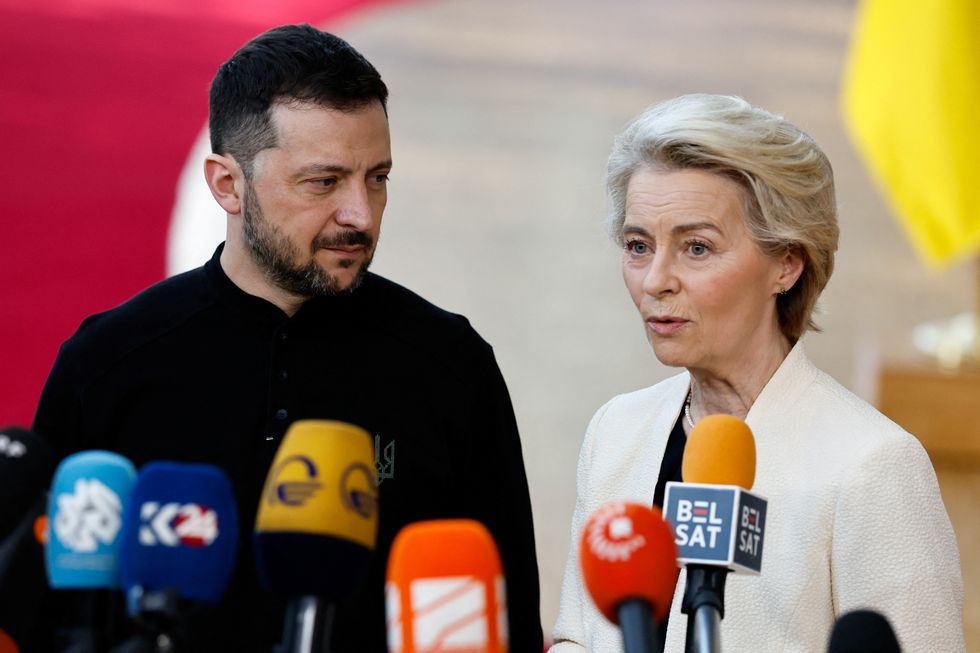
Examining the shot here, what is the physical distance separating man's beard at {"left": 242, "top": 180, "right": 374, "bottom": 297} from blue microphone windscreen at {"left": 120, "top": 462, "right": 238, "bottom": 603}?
0.77m

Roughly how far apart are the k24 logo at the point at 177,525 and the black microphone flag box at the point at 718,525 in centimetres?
39

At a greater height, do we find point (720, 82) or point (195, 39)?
point (720, 82)

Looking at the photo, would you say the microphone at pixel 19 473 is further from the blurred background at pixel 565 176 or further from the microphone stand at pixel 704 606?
the blurred background at pixel 565 176

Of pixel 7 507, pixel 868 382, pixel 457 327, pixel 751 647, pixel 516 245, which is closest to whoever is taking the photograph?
pixel 7 507

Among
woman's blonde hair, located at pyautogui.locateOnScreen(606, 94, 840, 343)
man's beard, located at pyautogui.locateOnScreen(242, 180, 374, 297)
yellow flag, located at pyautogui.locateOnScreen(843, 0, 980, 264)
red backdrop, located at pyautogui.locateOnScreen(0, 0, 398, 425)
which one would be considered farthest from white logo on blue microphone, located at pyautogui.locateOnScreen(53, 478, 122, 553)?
yellow flag, located at pyautogui.locateOnScreen(843, 0, 980, 264)

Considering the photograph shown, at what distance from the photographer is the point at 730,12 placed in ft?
17.2

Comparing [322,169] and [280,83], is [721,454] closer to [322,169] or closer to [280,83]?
[322,169]

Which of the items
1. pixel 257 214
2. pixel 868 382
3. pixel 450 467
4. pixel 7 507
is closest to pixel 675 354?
pixel 450 467

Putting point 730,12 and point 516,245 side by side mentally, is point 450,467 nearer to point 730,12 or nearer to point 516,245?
point 516,245

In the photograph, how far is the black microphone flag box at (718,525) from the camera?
130 centimetres

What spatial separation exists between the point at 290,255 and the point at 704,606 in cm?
88

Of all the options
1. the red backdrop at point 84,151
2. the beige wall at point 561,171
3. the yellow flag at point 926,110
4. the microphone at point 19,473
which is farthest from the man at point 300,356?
the beige wall at point 561,171

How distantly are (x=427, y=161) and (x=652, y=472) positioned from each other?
3.24 m

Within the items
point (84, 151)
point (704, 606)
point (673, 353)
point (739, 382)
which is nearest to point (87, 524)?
point (704, 606)
